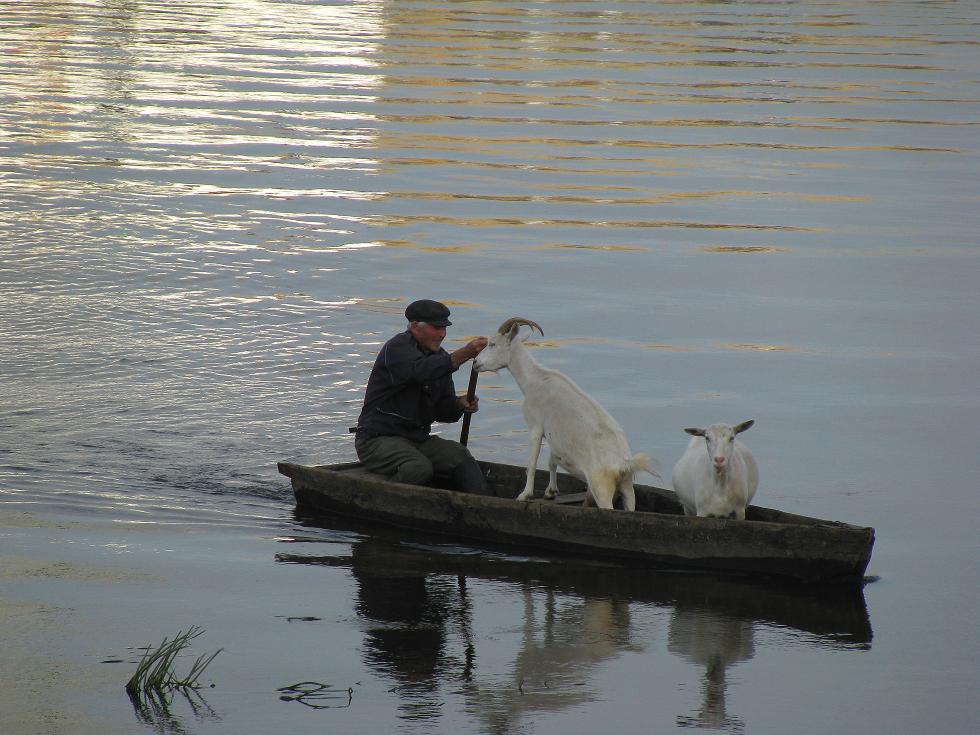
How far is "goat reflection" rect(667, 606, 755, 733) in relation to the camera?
9.05 metres

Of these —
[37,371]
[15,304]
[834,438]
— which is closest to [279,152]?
[15,304]

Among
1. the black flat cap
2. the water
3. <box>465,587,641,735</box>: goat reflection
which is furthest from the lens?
the black flat cap

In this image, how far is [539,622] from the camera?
34.8 ft

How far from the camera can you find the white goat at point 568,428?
1171 cm

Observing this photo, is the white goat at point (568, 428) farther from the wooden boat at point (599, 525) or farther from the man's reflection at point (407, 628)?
the man's reflection at point (407, 628)

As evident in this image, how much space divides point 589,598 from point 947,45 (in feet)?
164

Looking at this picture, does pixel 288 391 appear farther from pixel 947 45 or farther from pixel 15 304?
pixel 947 45

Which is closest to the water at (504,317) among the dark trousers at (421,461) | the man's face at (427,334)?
the dark trousers at (421,461)

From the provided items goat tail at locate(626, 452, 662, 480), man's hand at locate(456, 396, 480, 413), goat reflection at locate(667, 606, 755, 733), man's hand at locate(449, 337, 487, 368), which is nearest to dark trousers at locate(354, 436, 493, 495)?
man's hand at locate(456, 396, 480, 413)

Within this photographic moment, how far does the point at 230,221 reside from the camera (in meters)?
26.5

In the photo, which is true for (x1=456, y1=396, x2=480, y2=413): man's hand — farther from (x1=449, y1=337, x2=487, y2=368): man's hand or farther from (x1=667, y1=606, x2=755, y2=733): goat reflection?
(x1=667, y1=606, x2=755, y2=733): goat reflection

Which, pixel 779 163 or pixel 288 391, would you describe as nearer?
pixel 288 391

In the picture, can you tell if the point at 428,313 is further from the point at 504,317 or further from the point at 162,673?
the point at 504,317

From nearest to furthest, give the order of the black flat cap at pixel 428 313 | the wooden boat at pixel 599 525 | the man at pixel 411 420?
the wooden boat at pixel 599 525 < the black flat cap at pixel 428 313 < the man at pixel 411 420
